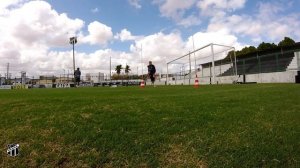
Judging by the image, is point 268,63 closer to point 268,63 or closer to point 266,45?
point 268,63

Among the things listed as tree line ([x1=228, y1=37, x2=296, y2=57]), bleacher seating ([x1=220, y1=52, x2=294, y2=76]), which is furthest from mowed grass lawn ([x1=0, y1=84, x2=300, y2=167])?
tree line ([x1=228, y1=37, x2=296, y2=57])

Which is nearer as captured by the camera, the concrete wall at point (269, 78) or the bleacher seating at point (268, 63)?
the concrete wall at point (269, 78)

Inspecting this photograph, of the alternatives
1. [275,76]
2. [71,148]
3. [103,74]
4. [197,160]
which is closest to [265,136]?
[197,160]

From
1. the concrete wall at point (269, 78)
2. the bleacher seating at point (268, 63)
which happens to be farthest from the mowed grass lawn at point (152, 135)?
the bleacher seating at point (268, 63)

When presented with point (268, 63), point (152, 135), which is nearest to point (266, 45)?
point (268, 63)

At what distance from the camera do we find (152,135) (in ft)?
19.3

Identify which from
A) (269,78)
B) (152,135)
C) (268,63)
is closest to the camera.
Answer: (152,135)

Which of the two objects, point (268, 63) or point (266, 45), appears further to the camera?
point (266, 45)

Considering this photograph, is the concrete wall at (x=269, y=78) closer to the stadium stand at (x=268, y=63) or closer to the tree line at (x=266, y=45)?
the stadium stand at (x=268, y=63)

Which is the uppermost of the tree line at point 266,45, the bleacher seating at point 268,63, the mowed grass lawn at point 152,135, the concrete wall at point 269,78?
the tree line at point 266,45

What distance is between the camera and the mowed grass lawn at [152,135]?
16.6 ft

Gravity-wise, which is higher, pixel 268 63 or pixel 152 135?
pixel 268 63

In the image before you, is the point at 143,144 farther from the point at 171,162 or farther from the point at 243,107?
the point at 243,107

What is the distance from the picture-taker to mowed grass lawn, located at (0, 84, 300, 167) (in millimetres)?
5070
